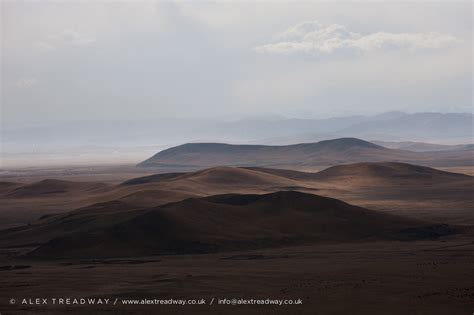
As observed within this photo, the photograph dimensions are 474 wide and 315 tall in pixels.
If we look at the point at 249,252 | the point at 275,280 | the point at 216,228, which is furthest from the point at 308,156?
the point at 275,280

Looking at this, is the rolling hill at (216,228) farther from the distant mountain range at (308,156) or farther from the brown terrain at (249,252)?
the distant mountain range at (308,156)

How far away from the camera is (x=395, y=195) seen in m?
83.2

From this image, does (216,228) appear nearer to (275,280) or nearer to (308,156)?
(275,280)

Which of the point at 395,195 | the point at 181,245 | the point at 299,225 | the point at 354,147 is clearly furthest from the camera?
the point at 354,147

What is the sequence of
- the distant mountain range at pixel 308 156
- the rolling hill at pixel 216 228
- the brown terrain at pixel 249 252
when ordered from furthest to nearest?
the distant mountain range at pixel 308 156, the rolling hill at pixel 216 228, the brown terrain at pixel 249 252

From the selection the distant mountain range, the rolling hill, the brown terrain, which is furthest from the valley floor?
the distant mountain range

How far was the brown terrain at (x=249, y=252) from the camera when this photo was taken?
27047 millimetres

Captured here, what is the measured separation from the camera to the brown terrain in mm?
27047

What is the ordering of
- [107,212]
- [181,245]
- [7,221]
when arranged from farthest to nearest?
[7,221], [107,212], [181,245]

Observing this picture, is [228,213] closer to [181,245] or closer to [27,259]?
[181,245]

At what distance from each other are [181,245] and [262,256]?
6.67 m

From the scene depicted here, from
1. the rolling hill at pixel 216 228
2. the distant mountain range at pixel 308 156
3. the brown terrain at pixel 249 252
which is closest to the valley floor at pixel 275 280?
the brown terrain at pixel 249 252

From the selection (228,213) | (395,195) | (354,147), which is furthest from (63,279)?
(354,147)

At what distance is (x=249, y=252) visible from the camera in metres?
42.1
